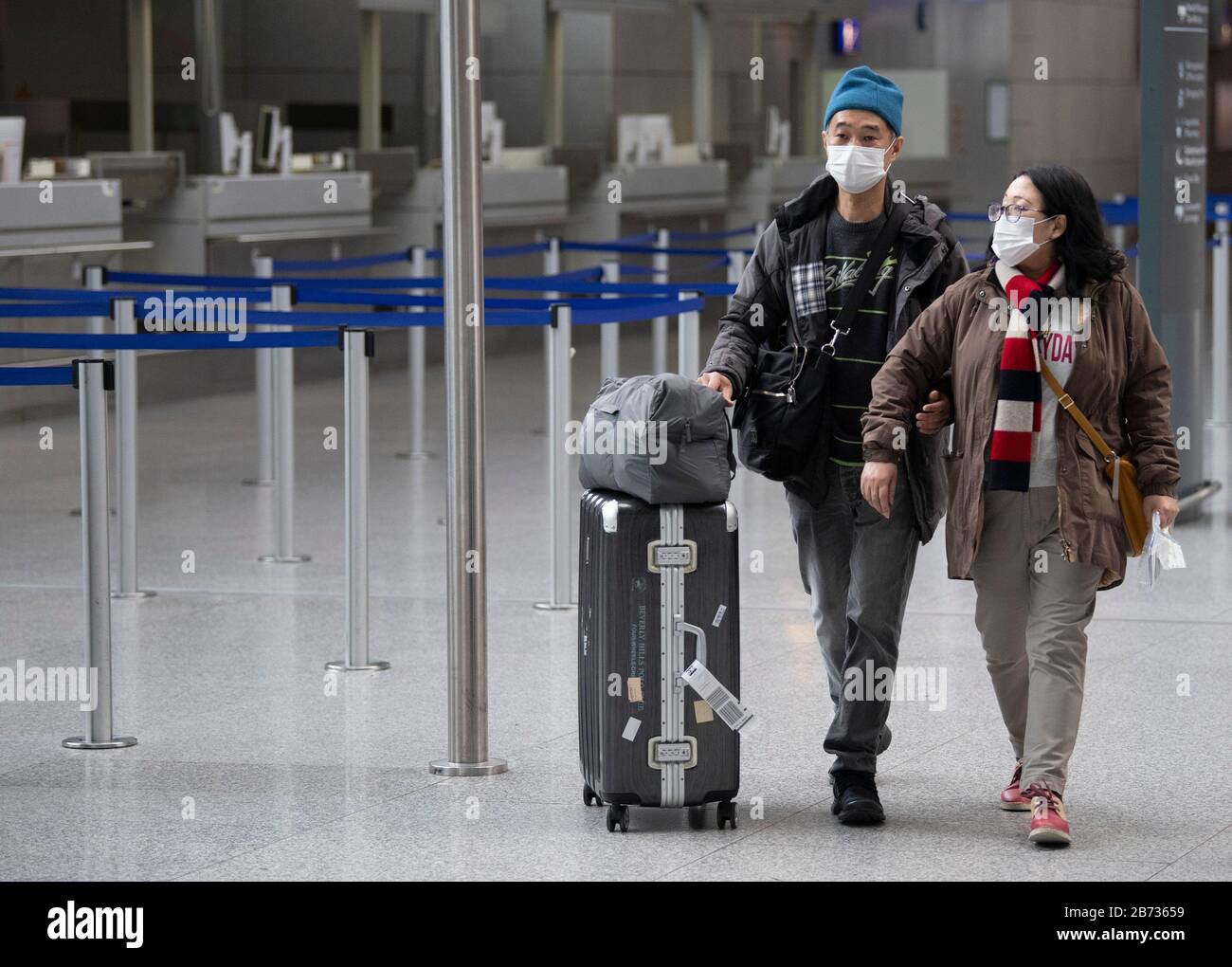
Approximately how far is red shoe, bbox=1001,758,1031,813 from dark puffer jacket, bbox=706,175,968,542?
2.05 ft

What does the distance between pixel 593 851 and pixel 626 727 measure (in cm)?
29

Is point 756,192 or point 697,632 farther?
point 756,192

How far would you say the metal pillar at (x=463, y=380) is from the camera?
486 centimetres

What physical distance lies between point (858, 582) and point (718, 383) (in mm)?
571

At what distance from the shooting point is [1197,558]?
8.12 metres

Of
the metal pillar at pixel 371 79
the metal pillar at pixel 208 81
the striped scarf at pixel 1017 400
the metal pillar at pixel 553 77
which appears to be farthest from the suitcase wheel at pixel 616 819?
the metal pillar at pixel 553 77

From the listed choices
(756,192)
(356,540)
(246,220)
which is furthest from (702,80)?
(356,540)

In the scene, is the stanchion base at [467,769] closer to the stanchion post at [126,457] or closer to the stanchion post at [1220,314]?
the stanchion post at [126,457]

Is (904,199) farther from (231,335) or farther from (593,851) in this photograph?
(231,335)

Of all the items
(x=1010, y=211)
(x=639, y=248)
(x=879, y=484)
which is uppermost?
(x=639, y=248)


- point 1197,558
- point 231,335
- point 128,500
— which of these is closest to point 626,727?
point 231,335

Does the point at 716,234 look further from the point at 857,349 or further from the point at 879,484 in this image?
the point at 879,484

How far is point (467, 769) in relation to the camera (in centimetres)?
503
